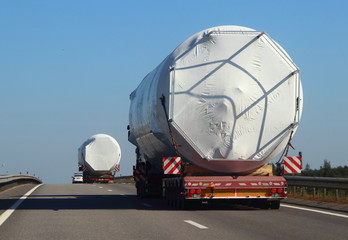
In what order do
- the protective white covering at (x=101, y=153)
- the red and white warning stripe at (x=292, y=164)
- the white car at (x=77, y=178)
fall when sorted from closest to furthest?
the red and white warning stripe at (x=292, y=164), the protective white covering at (x=101, y=153), the white car at (x=77, y=178)

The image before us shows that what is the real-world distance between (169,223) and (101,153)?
123 ft

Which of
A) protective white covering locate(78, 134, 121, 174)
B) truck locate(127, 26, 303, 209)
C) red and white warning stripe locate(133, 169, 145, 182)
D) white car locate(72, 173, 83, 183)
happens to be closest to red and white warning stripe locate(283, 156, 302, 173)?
truck locate(127, 26, 303, 209)

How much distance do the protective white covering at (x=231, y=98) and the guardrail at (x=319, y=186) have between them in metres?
3.67

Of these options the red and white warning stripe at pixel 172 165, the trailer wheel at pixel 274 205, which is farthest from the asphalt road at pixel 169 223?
the red and white warning stripe at pixel 172 165

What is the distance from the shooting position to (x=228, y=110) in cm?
1714

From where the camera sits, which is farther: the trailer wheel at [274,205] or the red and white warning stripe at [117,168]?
the red and white warning stripe at [117,168]

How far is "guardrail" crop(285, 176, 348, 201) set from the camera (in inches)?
809

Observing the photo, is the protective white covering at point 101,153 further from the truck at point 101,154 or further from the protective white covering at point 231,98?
the protective white covering at point 231,98

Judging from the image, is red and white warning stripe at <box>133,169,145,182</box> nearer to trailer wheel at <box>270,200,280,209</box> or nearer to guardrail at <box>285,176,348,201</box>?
guardrail at <box>285,176,348,201</box>

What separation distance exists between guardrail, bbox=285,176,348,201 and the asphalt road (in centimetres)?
255

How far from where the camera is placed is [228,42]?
17.3 m

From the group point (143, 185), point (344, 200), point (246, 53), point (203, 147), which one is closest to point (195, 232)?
point (203, 147)

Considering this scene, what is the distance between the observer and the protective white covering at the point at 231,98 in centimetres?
1709

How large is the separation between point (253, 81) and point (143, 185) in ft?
29.6
